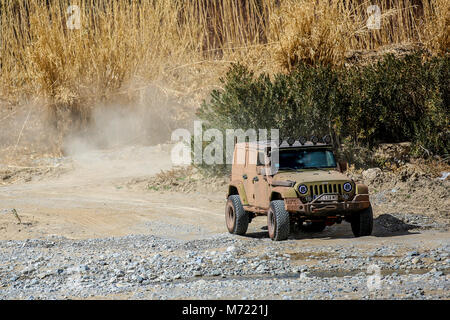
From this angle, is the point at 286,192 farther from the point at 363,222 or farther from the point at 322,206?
the point at 363,222

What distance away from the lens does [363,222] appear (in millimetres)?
9477

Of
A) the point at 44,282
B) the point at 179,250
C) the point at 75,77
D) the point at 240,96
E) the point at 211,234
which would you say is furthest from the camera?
the point at 75,77

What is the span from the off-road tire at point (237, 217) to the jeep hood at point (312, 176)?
2.64 feet

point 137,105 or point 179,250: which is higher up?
point 137,105

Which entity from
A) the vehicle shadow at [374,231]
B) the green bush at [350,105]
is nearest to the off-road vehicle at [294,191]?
the vehicle shadow at [374,231]

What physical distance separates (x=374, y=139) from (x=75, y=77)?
24.7ft

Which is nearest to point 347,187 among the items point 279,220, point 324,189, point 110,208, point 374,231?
point 324,189

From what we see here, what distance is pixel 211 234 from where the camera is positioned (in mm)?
10492

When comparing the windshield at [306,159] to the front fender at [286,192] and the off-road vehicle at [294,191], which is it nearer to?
the off-road vehicle at [294,191]

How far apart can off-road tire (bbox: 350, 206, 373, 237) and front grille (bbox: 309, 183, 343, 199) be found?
0.48 meters

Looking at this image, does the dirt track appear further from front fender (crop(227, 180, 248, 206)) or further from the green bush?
the green bush

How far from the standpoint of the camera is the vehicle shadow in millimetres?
10016
